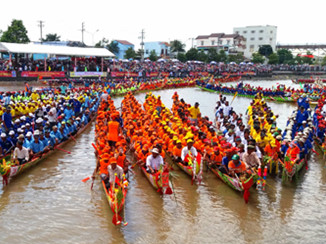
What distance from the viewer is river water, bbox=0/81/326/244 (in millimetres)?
7152

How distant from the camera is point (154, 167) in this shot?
8914 millimetres

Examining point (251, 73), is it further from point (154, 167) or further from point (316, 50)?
point (154, 167)

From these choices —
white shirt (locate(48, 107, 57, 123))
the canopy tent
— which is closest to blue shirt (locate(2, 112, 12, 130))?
white shirt (locate(48, 107, 57, 123))

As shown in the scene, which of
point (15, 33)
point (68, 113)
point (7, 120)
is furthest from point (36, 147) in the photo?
point (15, 33)

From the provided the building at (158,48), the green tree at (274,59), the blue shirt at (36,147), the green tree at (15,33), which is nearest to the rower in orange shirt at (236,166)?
the blue shirt at (36,147)

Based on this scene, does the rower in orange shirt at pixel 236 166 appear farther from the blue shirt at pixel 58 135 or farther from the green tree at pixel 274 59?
the green tree at pixel 274 59

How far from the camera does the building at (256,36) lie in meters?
99.8

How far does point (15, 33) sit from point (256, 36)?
71.7 metres

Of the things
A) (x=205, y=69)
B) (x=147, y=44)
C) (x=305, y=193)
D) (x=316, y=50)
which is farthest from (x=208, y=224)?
(x=316, y=50)

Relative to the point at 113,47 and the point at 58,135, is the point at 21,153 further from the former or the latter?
the point at 113,47

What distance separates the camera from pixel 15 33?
48750 millimetres

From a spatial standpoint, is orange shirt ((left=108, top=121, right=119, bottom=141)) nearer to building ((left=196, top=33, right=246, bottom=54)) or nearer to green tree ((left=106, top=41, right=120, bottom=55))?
green tree ((left=106, top=41, right=120, bottom=55))

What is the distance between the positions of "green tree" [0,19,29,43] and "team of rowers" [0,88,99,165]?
32.9 metres

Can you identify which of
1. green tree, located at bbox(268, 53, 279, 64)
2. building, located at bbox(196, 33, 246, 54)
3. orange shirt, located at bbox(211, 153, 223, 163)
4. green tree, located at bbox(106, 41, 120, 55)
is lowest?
orange shirt, located at bbox(211, 153, 223, 163)
